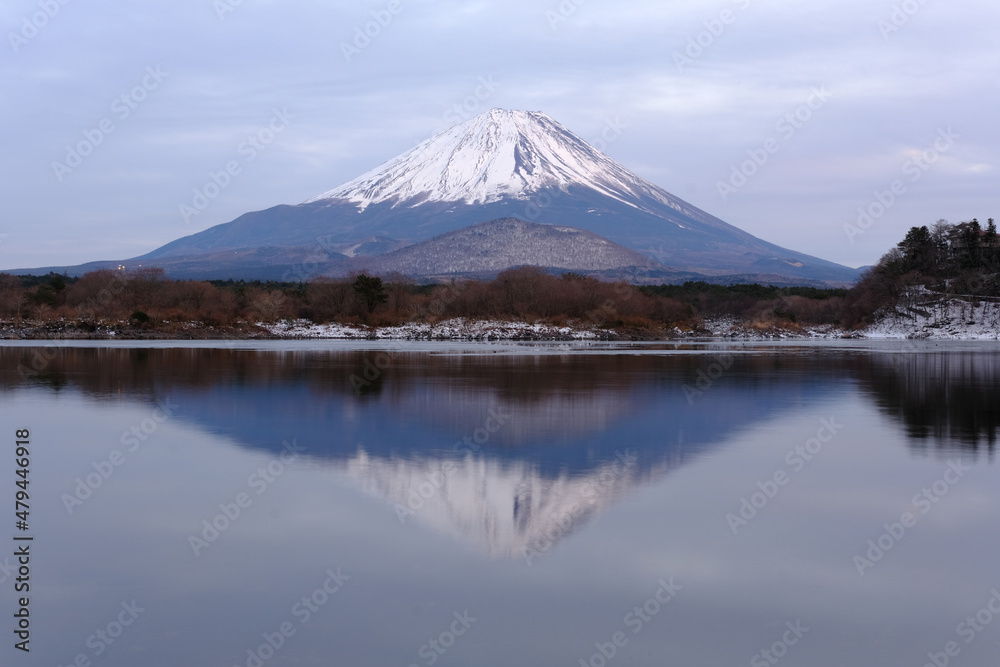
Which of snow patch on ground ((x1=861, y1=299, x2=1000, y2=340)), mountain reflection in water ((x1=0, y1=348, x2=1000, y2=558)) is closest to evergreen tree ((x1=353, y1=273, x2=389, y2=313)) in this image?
mountain reflection in water ((x1=0, y1=348, x2=1000, y2=558))

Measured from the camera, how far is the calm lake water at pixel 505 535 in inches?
218

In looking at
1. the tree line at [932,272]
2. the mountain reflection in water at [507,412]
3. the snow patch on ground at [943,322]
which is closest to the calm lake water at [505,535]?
the mountain reflection in water at [507,412]

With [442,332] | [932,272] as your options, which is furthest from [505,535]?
[932,272]

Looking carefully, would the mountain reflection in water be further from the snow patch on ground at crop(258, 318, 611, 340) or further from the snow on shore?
the snow on shore

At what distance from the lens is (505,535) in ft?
25.4

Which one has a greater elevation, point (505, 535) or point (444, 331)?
point (444, 331)

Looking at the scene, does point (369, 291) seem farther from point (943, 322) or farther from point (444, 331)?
point (943, 322)

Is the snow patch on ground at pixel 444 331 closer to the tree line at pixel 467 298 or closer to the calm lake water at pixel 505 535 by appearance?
the tree line at pixel 467 298

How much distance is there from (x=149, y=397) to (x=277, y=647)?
14.0 metres

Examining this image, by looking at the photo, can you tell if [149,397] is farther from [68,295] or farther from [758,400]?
[68,295]

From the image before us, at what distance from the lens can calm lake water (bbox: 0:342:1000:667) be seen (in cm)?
553

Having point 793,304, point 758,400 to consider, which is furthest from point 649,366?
point 793,304

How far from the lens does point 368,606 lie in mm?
6016

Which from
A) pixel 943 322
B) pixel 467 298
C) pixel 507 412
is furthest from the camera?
pixel 943 322
